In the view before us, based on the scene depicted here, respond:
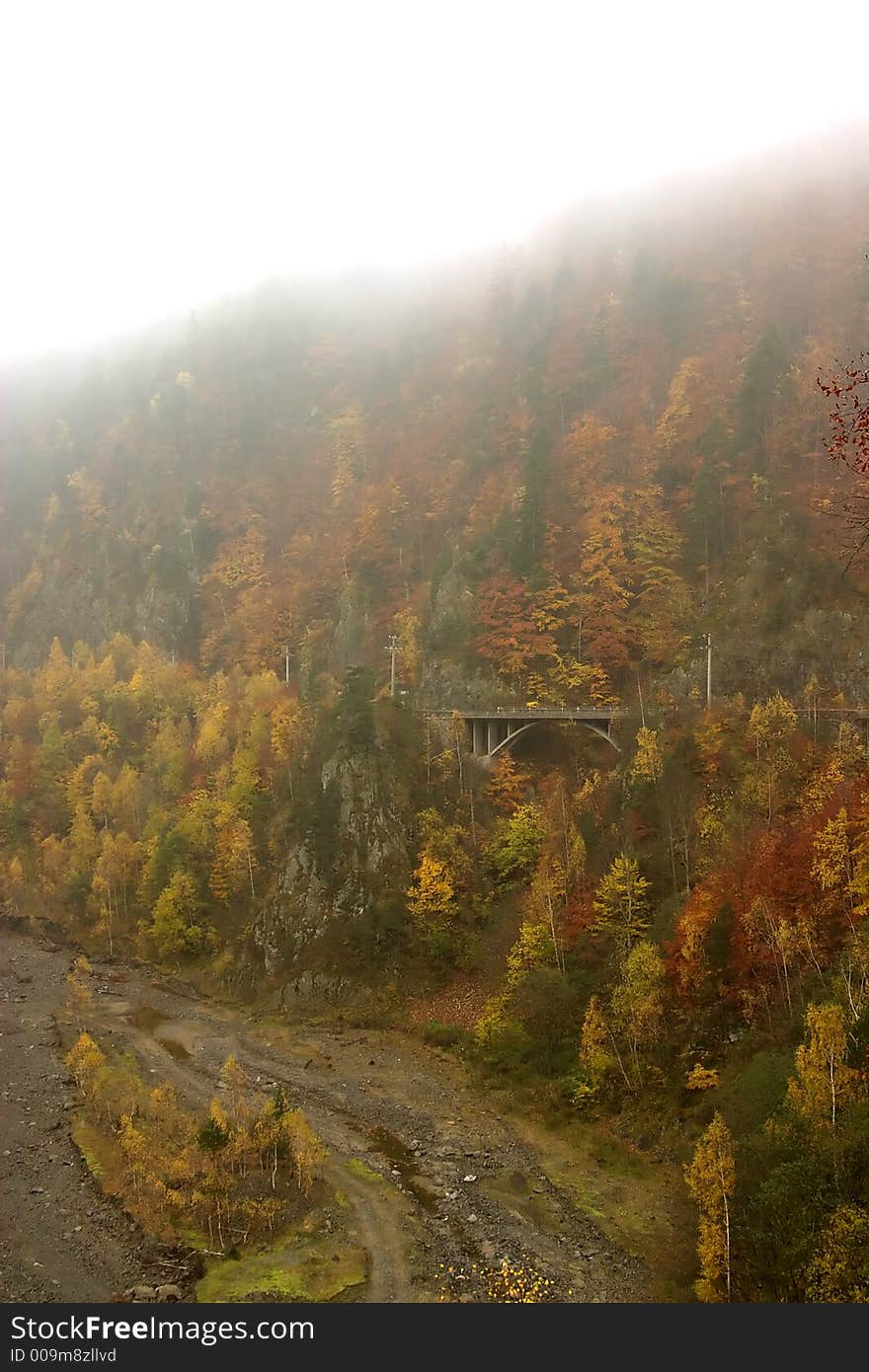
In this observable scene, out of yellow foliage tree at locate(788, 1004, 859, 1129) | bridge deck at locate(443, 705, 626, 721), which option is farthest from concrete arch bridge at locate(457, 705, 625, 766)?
yellow foliage tree at locate(788, 1004, 859, 1129)

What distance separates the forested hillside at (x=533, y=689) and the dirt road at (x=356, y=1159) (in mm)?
3516

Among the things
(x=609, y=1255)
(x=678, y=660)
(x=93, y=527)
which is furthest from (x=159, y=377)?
(x=609, y=1255)

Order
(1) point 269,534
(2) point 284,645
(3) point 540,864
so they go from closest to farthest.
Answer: (3) point 540,864 → (2) point 284,645 → (1) point 269,534

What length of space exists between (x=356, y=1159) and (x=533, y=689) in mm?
37535

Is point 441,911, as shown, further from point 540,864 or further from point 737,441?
point 737,441

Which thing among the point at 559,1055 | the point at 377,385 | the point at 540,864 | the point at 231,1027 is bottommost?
the point at 231,1027

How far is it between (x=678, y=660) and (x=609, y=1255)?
3962 centimetres

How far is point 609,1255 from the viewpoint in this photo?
2630 centimetres

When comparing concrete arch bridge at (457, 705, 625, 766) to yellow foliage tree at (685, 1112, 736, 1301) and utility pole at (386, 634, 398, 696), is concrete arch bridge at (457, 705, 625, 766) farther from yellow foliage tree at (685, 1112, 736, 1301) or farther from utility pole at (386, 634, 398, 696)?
yellow foliage tree at (685, 1112, 736, 1301)

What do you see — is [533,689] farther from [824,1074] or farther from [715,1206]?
[715,1206]

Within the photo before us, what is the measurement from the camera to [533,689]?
206ft

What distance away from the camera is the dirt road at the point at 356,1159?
26.5 metres

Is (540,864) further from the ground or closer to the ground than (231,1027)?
further from the ground

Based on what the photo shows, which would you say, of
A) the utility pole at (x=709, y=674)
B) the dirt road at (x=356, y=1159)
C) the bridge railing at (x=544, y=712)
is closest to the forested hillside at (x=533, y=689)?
the utility pole at (x=709, y=674)
